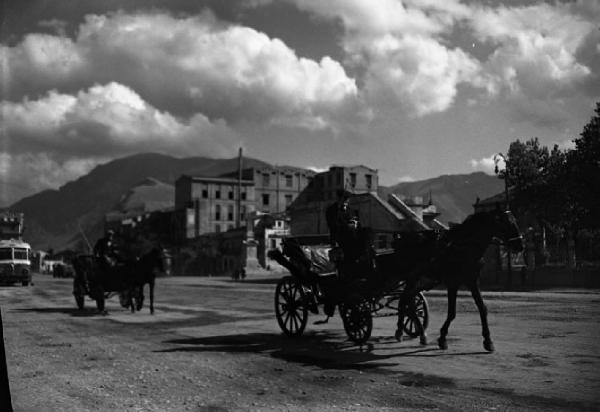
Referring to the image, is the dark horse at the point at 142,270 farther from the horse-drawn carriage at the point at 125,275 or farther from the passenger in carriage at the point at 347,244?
the passenger in carriage at the point at 347,244

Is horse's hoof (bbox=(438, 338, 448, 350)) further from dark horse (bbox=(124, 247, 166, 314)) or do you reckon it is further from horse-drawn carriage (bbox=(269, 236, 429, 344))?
dark horse (bbox=(124, 247, 166, 314))

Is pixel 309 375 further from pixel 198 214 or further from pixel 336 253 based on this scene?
pixel 198 214

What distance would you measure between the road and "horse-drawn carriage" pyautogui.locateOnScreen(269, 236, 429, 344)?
42 cm

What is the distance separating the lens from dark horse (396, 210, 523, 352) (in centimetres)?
772

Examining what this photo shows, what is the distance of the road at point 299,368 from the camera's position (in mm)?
5320

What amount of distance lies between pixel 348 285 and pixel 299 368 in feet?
7.81

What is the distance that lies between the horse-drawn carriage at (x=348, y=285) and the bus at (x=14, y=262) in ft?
47.3

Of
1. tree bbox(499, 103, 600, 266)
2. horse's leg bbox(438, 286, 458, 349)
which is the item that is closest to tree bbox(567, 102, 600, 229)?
tree bbox(499, 103, 600, 266)

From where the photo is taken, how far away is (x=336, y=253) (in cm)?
940

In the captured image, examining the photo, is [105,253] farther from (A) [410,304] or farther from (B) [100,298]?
(A) [410,304]

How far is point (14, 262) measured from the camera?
23.6 m

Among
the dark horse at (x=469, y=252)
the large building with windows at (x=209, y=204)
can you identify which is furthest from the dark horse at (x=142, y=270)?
the large building with windows at (x=209, y=204)

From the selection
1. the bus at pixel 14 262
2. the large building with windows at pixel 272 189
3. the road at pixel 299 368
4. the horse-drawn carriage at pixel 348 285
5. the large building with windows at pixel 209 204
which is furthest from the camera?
the large building with windows at pixel 209 204

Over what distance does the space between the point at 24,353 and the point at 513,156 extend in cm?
752
